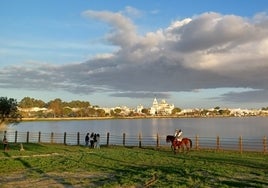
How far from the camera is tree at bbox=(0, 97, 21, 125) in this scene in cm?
4147

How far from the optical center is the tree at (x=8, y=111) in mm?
41469

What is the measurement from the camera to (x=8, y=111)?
4178 cm

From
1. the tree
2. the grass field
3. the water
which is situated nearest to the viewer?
the grass field

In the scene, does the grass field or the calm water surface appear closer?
the grass field

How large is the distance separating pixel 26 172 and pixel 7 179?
1.91m

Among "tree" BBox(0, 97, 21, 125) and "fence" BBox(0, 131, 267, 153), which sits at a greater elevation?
"tree" BBox(0, 97, 21, 125)

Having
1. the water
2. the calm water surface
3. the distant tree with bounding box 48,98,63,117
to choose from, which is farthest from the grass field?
the distant tree with bounding box 48,98,63,117

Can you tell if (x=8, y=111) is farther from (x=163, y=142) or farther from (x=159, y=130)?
(x=159, y=130)

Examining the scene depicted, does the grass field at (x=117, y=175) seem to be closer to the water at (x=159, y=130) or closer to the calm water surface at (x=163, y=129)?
the water at (x=159, y=130)

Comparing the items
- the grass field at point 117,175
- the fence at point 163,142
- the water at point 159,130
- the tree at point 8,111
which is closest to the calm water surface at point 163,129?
the water at point 159,130

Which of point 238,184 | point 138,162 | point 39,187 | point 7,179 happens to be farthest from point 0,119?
point 238,184

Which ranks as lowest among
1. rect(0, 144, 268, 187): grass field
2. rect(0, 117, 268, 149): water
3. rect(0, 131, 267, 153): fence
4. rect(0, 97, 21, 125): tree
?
rect(0, 144, 268, 187): grass field

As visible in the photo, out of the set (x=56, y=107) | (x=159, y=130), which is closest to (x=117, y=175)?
(x=159, y=130)

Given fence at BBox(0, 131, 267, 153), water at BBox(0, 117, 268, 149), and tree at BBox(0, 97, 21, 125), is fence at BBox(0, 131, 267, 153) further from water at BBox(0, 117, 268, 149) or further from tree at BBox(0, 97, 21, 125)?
tree at BBox(0, 97, 21, 125)
